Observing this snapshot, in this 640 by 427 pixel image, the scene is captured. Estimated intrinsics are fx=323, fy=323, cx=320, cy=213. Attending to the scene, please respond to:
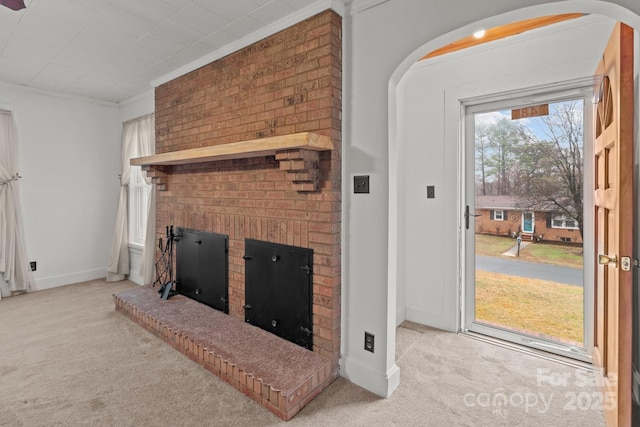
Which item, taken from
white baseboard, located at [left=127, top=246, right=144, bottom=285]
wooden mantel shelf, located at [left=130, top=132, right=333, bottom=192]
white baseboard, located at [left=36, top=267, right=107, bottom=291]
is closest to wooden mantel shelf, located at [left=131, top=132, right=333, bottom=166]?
wooden mantel shelf, located at [left=130, top=132, right=333, bottom=192]

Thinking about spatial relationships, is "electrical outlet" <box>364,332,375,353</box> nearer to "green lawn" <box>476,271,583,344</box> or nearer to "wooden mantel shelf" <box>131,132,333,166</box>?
"wooden mantel shelf" <box>131,132,333,166</box>

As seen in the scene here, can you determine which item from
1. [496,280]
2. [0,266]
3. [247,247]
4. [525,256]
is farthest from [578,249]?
[0,266]

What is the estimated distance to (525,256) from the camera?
2662 mm

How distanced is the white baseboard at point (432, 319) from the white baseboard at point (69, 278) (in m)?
4.20

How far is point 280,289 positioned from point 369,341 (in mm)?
749

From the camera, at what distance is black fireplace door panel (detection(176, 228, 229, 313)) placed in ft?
9.51

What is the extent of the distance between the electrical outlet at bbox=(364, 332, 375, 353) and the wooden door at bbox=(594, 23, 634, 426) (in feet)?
3.84

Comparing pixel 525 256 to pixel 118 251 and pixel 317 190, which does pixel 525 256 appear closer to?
pixel 317 190

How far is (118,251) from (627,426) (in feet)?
16.6

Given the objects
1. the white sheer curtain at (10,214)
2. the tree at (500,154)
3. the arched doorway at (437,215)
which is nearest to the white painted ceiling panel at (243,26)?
the arched doorway at (437,215)

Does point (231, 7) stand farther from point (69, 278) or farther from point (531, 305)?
point (69, 278)

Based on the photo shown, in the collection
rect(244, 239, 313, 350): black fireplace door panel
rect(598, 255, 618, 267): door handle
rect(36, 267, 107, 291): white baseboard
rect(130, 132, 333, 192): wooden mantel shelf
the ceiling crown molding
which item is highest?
the ceiling crown molding

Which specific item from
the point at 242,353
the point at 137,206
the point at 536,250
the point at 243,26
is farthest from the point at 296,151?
the point at 137,206

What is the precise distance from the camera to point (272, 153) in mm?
2277
